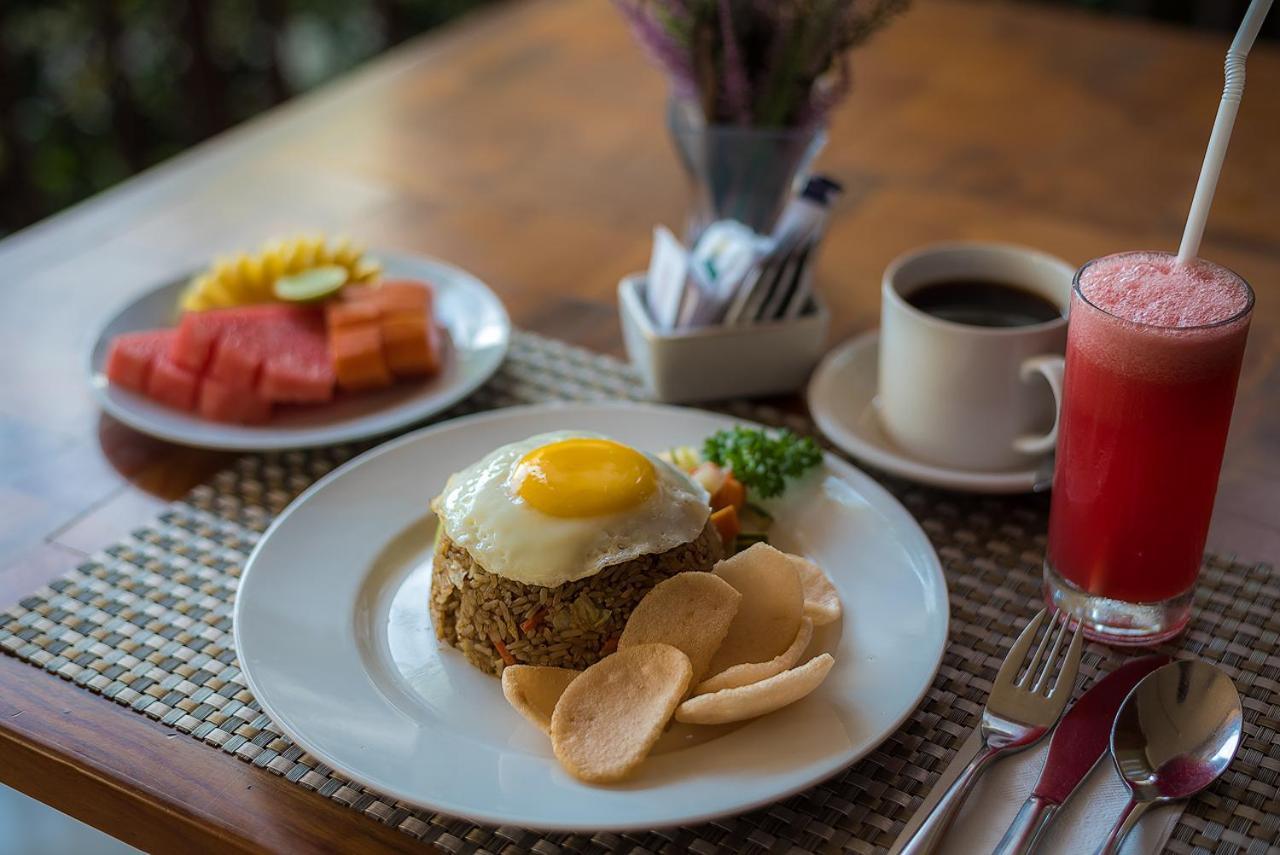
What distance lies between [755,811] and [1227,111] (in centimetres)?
67

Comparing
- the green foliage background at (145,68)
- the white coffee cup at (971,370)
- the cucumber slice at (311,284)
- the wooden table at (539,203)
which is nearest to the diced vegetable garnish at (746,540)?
the white coffee cup at (971,370)

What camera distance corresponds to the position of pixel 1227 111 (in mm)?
982

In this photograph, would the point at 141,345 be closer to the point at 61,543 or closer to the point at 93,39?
the point at 61,543

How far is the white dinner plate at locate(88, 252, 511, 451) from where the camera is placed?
4.96ft

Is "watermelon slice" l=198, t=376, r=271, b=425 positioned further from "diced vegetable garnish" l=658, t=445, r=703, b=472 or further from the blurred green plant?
the blurred green plant

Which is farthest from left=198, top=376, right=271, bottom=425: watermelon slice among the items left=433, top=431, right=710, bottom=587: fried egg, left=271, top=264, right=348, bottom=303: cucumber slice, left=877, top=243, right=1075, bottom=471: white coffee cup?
left=877, top=243, right=1075, bottom=471: white coffee cup

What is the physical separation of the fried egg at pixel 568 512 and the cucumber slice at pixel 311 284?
59 cm

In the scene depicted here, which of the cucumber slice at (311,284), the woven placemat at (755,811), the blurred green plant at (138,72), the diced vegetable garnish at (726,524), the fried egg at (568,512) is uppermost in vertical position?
the fried egg at (568,512)

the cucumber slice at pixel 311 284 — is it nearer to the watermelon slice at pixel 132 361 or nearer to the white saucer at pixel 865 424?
the watermelon slice at pixel 132 361

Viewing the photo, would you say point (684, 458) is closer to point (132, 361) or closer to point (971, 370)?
point (971, 370)

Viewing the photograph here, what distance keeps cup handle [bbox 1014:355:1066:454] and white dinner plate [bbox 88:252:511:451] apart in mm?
665

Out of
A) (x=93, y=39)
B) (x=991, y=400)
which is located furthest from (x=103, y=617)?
(x=93, y=39)

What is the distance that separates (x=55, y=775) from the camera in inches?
43.4

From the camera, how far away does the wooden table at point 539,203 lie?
1.19 meters
